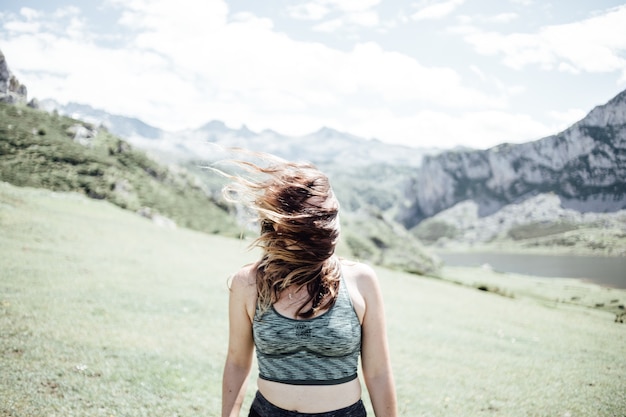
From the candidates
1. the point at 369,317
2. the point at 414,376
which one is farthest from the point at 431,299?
the point at 369,317

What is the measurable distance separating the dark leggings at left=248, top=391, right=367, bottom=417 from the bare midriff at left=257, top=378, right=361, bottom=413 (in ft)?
0.08

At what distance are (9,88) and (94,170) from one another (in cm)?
3867

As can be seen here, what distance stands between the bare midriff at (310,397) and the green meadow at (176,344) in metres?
1.26

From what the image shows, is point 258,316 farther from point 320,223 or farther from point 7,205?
point 7,205

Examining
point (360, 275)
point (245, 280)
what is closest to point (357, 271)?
point (360, 275)

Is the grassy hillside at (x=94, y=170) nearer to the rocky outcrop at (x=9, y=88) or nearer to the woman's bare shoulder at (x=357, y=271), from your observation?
the rocky outcrop at (x=9, y=88)

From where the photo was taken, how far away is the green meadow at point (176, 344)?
7.59 metres

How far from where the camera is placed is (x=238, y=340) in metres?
3.36

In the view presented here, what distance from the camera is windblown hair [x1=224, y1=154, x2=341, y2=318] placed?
305 cm

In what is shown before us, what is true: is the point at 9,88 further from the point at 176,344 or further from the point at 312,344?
the point at 312,344

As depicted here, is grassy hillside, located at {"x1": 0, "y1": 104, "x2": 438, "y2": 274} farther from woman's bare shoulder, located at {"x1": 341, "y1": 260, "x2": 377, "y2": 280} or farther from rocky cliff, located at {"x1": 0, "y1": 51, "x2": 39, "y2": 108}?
woman's bare shoulder, located at {"x1": 341, "y1": 260, "x2": 377, "y2": 280}

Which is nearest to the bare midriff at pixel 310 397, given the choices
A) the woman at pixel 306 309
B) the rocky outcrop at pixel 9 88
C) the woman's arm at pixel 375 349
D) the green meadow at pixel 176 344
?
the woman at pixel 306 309

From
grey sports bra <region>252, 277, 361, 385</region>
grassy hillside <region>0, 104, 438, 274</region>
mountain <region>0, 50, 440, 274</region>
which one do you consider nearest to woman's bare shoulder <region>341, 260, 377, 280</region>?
grey sports bra <region>252, 277, 361, 385</region>

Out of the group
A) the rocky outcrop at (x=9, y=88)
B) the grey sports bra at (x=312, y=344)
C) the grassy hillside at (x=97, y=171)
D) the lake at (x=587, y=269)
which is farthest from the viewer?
the rocky outcrop at (x=9, y=88)
